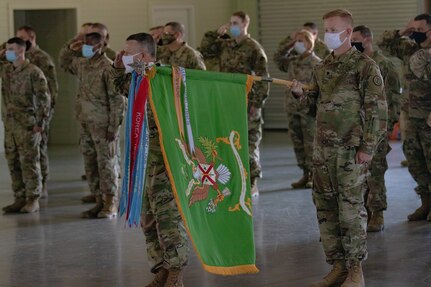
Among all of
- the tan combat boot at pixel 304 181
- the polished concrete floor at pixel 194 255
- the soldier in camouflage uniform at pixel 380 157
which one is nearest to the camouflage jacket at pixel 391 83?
the soldier in camouflage uniform at pixel 380 157

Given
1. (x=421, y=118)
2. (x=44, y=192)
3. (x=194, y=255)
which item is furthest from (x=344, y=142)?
(x=44, y=192)

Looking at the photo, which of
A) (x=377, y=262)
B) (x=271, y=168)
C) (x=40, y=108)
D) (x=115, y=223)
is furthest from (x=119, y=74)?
(x=271, y=168)

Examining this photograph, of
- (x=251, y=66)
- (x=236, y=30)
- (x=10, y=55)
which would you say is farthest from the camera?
(x=236, y=30)

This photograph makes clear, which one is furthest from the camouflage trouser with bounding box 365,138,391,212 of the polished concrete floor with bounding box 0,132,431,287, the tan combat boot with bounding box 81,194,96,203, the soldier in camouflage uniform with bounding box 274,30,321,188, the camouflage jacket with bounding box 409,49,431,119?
the tan combat boot with bounding box 81,194,96,203

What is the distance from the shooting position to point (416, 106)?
8.69 meters

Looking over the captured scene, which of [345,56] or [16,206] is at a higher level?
[345,56]

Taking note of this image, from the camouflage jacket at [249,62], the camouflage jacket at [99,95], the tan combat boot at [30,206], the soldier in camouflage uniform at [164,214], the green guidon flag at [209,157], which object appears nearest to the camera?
the green guidon flag at [209,157]

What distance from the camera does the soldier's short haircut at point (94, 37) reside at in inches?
359

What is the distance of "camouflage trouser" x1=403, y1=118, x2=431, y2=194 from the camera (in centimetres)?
863

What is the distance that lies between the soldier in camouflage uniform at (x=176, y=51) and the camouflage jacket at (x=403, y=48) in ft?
6.50

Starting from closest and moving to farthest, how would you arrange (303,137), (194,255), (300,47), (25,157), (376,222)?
(194,255) < (376,222) < (25,157) < (300,47) < (303,137)

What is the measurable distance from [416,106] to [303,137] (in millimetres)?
A: 2617

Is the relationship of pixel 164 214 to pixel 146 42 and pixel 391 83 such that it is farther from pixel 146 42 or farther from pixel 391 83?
pixel 391 83

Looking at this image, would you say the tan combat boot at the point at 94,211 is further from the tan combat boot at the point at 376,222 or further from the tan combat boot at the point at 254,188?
the tan combat boot at the point at 376,222
